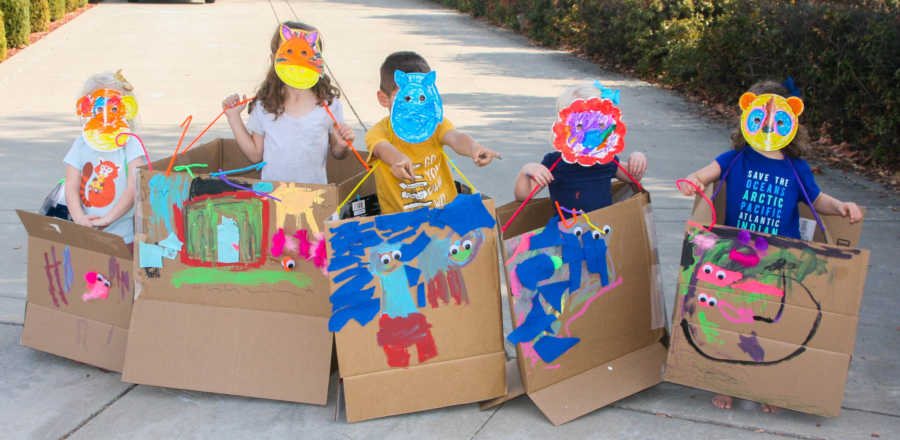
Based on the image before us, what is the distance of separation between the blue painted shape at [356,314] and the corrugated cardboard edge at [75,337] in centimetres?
90

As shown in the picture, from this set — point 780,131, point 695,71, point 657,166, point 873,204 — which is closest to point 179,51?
point 695,71

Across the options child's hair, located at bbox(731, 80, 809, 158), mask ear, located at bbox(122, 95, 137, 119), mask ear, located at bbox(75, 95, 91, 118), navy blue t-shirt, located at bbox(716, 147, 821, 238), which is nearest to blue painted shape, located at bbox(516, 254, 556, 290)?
navy blue t-shirt, located at bbox(716, 147, 821, 238)

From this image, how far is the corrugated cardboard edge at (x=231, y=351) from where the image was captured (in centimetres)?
272

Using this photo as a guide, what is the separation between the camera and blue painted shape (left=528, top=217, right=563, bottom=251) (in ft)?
8.50

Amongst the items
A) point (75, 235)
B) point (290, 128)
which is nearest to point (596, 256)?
point (290, 128)

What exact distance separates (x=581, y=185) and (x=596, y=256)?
0.36 meters

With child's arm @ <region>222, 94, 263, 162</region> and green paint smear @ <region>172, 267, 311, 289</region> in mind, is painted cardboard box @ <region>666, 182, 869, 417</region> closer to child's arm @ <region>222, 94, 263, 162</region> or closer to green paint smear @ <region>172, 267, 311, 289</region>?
green paint smear @ <region>172, 267, 311, 289</region>

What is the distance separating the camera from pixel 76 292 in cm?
296

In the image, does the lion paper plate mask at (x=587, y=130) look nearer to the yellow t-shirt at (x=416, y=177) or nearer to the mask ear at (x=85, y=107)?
the yellow t-shirt at (x=416, y=177)

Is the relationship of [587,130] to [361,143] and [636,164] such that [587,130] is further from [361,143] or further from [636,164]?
[361,143]

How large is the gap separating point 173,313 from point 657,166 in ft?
14.1

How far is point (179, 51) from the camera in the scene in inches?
480

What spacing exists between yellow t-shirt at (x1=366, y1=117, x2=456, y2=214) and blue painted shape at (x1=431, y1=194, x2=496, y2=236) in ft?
1.38

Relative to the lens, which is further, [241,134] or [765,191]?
[241,134]
